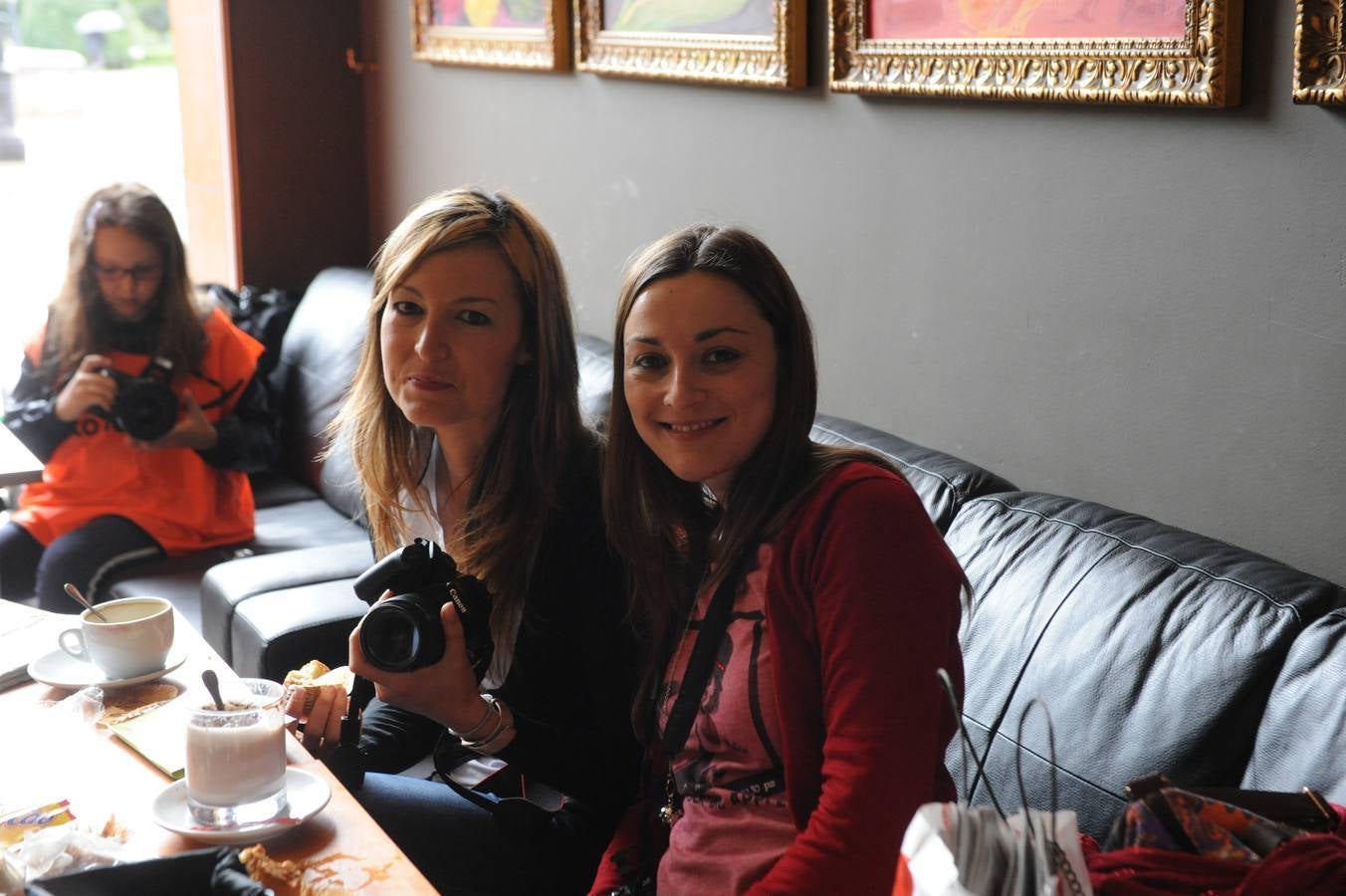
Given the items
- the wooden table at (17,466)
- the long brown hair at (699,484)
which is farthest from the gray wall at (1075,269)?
the wooden table at (17,466)

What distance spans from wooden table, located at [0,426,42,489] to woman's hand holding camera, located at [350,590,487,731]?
122cm

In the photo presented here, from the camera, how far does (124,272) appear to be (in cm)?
287

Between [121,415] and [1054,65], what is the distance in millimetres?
1949

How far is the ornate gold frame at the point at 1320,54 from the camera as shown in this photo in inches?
57.2

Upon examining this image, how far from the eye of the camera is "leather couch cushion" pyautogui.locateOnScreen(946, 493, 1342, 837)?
4.35 feet

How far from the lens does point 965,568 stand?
5.50ft

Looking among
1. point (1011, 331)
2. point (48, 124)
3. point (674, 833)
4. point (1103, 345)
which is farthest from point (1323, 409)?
point (48, 124)

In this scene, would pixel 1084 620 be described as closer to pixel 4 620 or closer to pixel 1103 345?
pixel 1103 345

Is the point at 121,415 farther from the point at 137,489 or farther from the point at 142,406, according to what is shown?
the point at 137,489

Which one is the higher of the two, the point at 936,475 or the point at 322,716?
the point at 936,475

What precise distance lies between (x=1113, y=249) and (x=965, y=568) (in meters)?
0.46

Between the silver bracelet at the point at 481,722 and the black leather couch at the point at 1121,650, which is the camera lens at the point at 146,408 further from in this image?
the silver bracelet at the point at 481,722

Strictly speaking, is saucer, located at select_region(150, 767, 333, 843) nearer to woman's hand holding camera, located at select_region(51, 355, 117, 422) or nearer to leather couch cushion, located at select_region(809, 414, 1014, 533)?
leather couch cushion, located at select_region(809, 414, 1014, 533)

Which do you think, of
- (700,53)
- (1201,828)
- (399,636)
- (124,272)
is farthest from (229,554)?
(1201,828)
